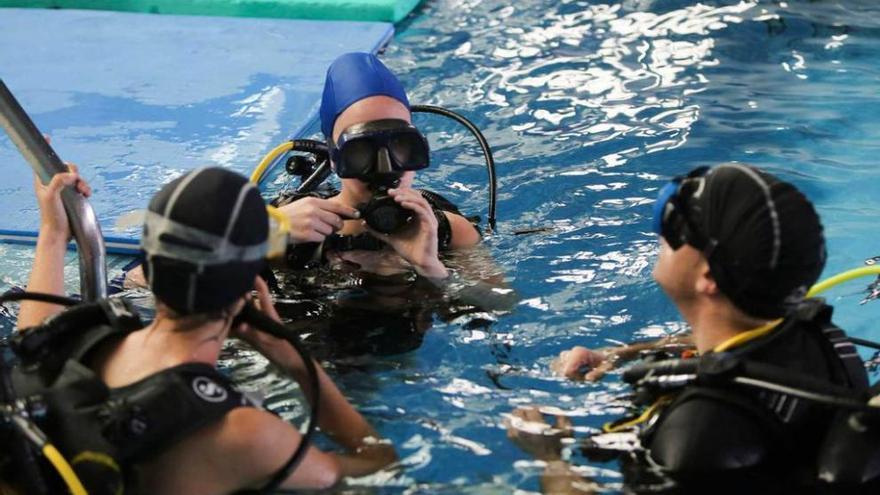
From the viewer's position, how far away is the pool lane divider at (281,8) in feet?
26.3

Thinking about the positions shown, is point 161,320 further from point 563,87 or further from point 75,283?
point 563,87

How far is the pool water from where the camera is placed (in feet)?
11.0

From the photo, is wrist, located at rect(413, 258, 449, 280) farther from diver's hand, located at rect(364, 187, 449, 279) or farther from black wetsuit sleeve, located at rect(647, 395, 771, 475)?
black wetsuit sleeve, located at rect(647, 395, 771, 475)

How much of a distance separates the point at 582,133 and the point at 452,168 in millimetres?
791

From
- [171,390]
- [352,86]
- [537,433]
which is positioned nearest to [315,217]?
[352,86]

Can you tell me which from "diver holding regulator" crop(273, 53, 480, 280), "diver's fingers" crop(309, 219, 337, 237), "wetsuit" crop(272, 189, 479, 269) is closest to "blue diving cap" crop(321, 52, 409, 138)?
"diver holding regulator" crop(273, 53, 480, 280)

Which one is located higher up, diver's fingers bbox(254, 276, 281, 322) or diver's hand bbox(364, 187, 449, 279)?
diver's fingers bbox(254, 276, 281, 322)

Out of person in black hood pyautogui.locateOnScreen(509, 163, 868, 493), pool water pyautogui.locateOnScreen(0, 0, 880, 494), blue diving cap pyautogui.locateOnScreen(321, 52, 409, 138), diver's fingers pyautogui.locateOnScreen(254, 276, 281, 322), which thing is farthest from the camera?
blue diving cap pyautogui.locateOnScreen(321, 52, 409, 138)

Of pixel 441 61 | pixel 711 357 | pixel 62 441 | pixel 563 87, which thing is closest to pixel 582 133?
pixel 563 87

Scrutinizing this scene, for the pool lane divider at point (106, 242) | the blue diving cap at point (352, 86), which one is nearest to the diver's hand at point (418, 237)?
the blue diving cap at point (352, 86)

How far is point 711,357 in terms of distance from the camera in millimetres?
2400

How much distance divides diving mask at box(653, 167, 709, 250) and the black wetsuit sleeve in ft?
1.25

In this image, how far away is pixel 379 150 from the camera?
11.8ft

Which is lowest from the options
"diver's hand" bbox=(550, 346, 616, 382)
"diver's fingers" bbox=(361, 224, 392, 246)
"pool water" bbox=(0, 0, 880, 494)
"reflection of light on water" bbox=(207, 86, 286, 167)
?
"reflection of light on water" bbox=(207, 86, 286, 167)
